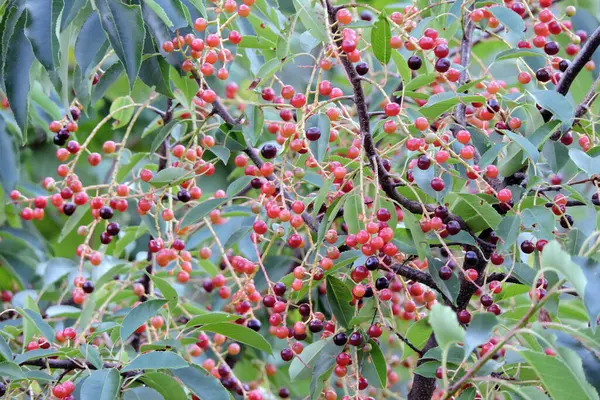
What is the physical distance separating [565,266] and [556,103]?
15.2 inches

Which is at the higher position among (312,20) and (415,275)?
(312,20)

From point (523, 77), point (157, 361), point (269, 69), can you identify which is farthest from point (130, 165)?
point (523, 77)

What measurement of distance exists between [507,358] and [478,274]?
0.85 feet

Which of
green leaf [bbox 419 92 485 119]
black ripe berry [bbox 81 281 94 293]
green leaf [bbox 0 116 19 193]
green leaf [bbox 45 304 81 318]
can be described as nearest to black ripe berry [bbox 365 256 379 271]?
green leaf [bbox 419 92 485 119]

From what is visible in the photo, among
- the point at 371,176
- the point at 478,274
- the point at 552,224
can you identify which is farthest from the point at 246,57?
the point at 552,224

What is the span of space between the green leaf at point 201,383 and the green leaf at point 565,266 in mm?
525

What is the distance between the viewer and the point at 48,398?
1218 millimetres

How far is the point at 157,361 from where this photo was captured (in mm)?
1112

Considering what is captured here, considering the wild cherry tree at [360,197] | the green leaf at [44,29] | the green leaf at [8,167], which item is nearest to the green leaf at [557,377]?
the wild cherry tree at [360,197]

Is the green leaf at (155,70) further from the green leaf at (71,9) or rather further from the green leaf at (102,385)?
the green leaf at (102,385)

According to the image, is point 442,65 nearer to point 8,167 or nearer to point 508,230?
point 508,230

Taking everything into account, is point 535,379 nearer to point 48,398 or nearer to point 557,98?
point 557,98

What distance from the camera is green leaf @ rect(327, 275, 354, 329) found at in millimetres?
1262

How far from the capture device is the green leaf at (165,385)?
1.17 m
